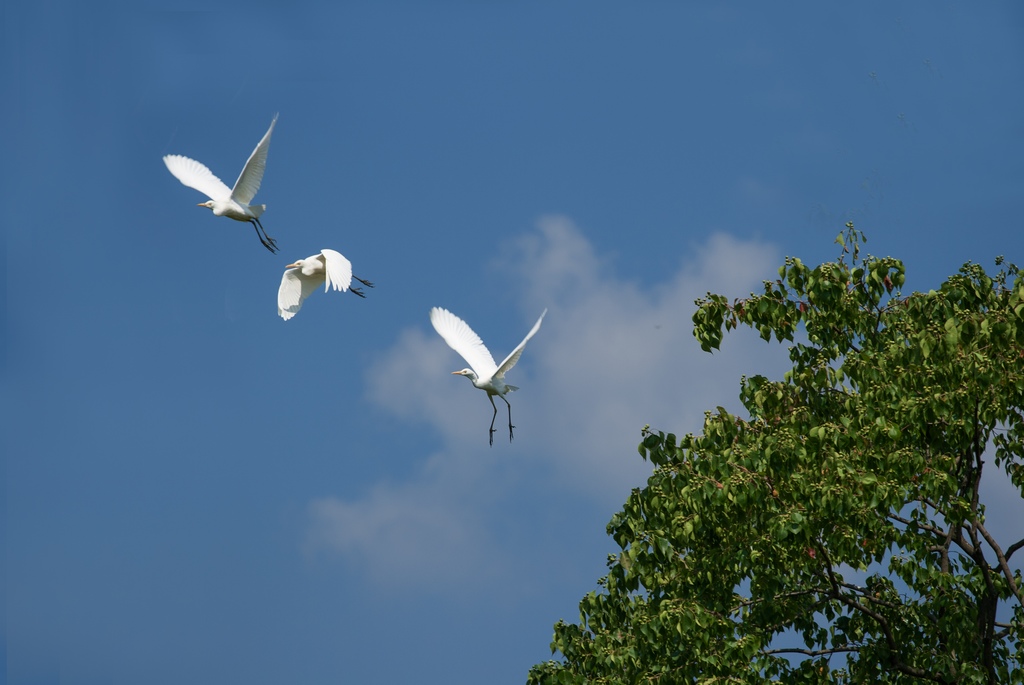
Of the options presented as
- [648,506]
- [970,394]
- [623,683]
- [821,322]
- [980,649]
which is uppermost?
[821,322]

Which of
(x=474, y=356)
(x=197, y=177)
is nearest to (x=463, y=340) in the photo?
(x=474, y=356)

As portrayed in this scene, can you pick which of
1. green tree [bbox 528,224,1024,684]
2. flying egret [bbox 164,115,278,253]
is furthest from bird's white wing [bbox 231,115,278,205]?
green tree [bbox 528,224,1024,684]

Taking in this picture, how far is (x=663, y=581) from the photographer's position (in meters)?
12.0

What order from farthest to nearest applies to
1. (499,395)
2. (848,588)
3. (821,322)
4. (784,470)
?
(499,395), (821,322), (848,588), (784,470)

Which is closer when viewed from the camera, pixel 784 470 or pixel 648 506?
pixel 784 470

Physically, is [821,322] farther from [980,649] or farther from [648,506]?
[980,649]

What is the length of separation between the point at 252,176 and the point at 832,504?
812cm

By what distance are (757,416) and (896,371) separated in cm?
133

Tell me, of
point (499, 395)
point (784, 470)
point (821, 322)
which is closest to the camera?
point (784, 470)

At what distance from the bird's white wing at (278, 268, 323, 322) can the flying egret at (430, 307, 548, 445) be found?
61.7 inches

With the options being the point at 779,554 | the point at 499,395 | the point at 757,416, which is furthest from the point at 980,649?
the point at 499,395

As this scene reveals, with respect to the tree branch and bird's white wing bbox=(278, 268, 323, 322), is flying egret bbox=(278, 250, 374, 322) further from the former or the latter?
the tree branch

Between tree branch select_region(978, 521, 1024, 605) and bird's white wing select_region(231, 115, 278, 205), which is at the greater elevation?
bird's white wing select_region(231, 115, 278, 205)

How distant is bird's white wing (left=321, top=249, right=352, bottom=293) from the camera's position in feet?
45.1
